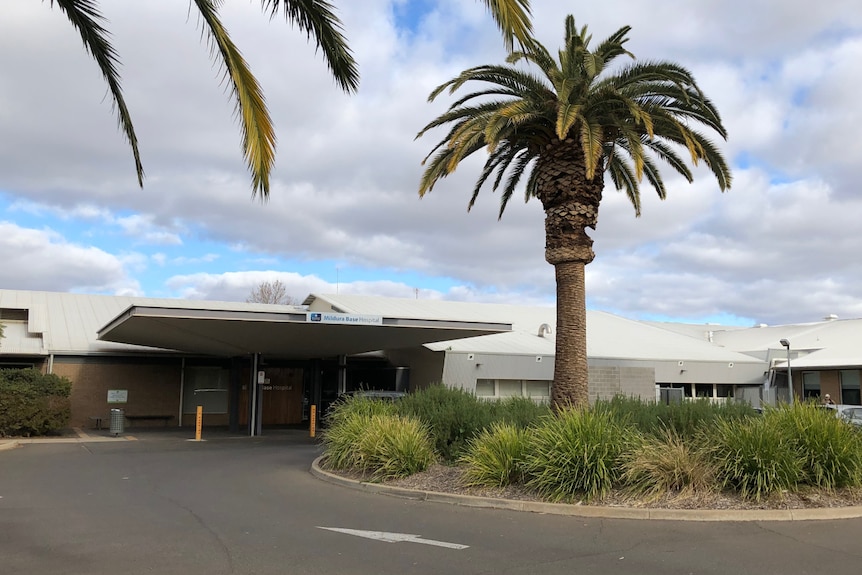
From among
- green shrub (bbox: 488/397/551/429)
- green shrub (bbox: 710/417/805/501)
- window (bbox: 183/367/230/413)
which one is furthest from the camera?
window (bbox: 183/367/230/413)

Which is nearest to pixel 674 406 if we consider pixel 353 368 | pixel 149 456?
pixel 149 456

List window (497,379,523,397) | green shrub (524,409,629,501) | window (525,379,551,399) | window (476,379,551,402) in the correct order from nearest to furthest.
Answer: green shrub (524,409,629,501), window (476,379,551,402), window (497,379,523,397), window (525,379,551,399)

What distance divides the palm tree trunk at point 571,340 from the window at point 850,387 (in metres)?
24.3

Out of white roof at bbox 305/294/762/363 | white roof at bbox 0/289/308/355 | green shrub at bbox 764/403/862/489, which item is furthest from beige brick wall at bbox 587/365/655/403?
green shrub at bbox 764/403/862/489

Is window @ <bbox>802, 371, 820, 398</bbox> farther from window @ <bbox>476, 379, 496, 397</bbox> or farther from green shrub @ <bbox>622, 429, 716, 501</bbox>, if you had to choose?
green shrub @ <bbox>622, 429, 716, 501</bbox>

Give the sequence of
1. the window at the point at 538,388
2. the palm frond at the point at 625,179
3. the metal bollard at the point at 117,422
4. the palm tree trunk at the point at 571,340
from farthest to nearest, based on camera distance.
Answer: the window at the point at 538,388
the metal bollard at the point at 117,422
the palm frond at the point at 625,179
the palm tree trunk at the point at 571,340

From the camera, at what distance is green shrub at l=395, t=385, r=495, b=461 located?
552 inches

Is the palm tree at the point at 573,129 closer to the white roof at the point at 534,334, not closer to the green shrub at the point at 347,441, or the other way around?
the green shrub at the point at 347,441

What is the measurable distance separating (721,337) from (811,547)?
43.4 m

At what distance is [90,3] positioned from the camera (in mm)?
7004

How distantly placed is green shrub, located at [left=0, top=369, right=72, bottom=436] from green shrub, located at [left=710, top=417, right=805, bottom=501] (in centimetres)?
2096

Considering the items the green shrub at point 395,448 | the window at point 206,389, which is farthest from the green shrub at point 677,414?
Answer: the window at point 206,389

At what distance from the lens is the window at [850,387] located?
109 feet

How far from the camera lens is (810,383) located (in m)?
35.9
